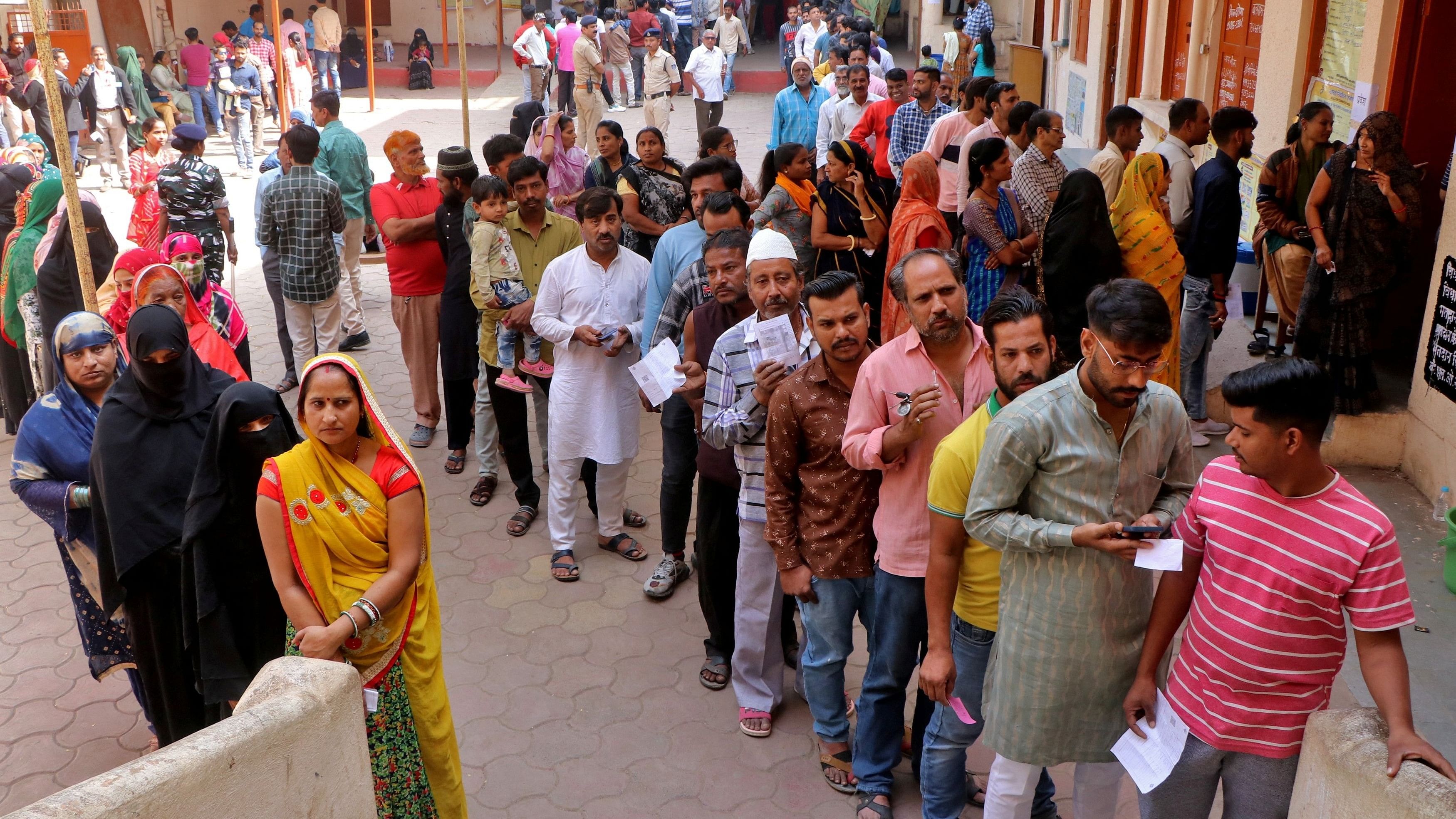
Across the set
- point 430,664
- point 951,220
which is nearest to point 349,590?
point 430,664

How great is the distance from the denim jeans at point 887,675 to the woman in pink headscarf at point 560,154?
486 centimetres

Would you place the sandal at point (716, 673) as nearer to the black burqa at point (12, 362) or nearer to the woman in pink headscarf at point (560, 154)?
the woman in pink headscarf at point (560, 154)

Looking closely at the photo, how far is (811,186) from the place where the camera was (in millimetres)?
6480

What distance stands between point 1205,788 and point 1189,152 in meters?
4.95

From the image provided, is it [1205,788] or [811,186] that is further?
[811,186]

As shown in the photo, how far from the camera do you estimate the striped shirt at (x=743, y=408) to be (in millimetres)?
3986

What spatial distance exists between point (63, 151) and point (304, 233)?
102 inches

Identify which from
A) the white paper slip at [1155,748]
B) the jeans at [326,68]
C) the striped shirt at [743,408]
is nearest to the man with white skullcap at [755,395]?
the striped shirt at [743,408]

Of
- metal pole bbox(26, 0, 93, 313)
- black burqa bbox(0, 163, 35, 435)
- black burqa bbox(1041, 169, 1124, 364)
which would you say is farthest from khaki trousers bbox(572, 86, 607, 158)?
metal pole bbox(26, 0, 93, 313)

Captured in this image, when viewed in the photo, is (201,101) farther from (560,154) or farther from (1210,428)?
(1210,428)

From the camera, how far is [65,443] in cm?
397

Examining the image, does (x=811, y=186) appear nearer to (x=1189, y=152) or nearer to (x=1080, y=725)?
(x=1189, y=152)

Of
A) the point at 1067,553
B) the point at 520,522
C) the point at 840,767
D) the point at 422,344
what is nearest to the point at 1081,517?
the point at 1067,553

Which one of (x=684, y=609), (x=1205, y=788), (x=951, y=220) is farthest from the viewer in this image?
(x=951, y=220)
